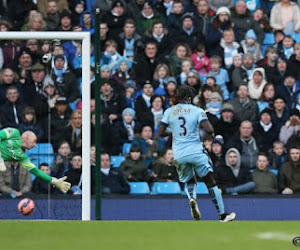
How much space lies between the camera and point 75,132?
590 inches

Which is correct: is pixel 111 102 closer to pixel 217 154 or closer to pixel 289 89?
pixel 217 154

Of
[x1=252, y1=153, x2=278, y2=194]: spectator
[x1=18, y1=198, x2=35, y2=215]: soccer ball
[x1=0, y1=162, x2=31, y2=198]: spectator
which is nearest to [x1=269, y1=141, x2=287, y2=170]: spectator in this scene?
[x1=252, y1=153, x2=278, y2=194]: spectator

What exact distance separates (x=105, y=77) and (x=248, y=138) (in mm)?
2390

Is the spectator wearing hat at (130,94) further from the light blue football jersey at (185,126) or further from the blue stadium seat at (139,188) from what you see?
the light blue football jersey at (185,126)

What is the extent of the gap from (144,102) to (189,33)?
5.49 ft

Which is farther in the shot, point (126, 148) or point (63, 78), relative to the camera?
point (126, 148)

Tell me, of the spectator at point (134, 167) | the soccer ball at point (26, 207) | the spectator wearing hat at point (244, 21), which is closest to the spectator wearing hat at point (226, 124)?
the spectator at point (134, 167)

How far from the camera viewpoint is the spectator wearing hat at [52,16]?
17734 millimetres

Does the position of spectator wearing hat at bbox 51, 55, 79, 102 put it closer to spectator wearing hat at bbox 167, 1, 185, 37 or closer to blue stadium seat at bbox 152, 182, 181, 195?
blue stadium seat at bbox 152, 182, 181, 195

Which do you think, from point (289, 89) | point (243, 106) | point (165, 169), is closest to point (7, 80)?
point (165, 169)

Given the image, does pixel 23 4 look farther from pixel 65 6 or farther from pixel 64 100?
pixel 64 100

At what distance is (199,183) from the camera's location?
15961 mm

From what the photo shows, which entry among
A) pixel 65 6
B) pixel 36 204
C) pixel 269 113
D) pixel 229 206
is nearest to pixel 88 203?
pixel 36 204

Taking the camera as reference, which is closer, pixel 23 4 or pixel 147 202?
pixel 147 202
